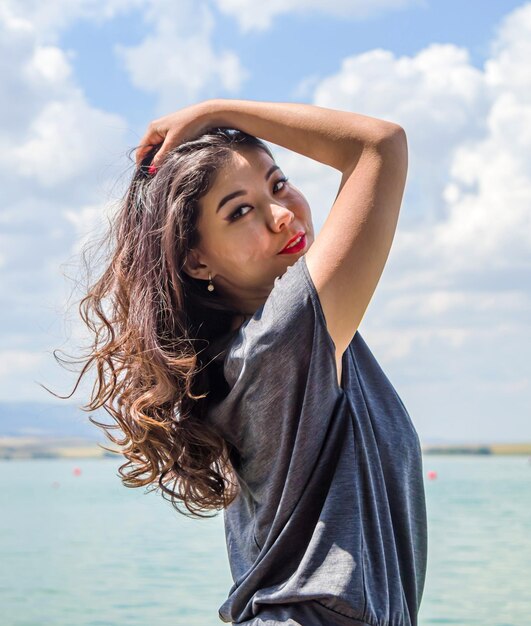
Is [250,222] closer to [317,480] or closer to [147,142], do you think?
[147,142]

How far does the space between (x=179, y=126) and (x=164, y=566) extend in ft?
47.1

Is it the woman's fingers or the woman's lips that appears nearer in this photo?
the woman's lips

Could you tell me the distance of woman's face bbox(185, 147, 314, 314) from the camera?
186 centimetres

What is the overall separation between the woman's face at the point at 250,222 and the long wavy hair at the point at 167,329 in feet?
0.08

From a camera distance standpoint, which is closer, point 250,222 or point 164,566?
point 250,222

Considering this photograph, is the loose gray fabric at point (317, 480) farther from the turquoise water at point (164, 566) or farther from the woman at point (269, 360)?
the turquoise water at point (164, 566)

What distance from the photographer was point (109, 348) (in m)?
2.01

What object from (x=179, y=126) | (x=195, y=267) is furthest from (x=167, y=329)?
(x=179, y=126)

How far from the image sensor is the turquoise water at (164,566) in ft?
39.2

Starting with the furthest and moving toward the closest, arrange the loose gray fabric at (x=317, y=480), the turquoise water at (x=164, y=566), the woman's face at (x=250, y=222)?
the turquoise water at (x=164, y=566), the woman's face at (x=250, y=222), the loose gray fabric at (x=317, y=480)

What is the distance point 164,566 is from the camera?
1557 centimetres

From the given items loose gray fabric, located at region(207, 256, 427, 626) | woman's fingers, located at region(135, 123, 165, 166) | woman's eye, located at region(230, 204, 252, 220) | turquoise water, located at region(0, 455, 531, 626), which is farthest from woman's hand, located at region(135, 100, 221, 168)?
turquoise water, located at region(0, 455, 531, 626)

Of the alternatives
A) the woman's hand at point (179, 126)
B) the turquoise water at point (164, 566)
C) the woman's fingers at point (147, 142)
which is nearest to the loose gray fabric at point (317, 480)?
the woman's hand at point (179, 126)

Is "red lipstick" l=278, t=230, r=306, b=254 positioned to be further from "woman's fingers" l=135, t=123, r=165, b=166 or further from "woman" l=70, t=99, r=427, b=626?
"woman's fingers" l=135, t=123, r=165, b=166
